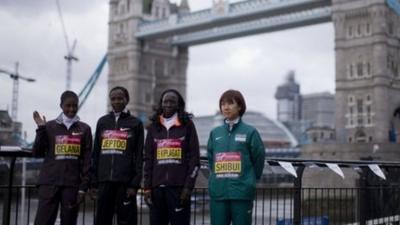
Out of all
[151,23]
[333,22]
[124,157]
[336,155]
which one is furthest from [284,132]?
[124,157]

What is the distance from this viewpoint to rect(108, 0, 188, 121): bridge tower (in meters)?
65.5

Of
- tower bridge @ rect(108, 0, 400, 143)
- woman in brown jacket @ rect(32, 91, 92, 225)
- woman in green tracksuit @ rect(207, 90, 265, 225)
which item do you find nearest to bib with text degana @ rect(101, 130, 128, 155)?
woman in brown jacket @ rect(32, 91, 92, 225)

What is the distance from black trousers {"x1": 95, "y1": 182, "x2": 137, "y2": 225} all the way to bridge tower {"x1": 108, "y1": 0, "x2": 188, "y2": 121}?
193ft

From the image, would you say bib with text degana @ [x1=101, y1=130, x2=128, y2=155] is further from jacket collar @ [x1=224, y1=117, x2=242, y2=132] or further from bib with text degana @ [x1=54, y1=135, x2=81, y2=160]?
jacket collar @ [x1=224, y1=117, x2=242, y2=132]

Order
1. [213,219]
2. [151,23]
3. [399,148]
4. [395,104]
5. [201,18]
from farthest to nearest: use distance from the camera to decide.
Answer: [151,23] < [201,18] < [395,104] < [399,148] < [213,219]

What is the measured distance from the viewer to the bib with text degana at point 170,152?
5.29 metres

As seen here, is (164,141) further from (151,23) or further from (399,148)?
(151,23)

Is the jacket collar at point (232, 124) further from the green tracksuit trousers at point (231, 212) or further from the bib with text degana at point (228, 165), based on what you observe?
the green tracksuit trousers at point (231, 212)

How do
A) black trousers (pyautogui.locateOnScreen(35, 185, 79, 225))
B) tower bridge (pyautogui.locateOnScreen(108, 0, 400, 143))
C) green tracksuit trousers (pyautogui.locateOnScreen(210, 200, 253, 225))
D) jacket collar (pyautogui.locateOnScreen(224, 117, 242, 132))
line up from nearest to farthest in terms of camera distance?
1. green tracksuit trousers (pyautogui.locateOnScreen(210, 200, 253, 225))
2. jacket collar (pyautogui.locateOnScreen(224, 117, 242, 132))
3. black trousers (pyautogui.locateOnScreen(35, 185, 79, 225))
4. tower bridge (pyautogui.locateOnScreen(108, 0, 400, 143))

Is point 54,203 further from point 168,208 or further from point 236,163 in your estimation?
point 236,163

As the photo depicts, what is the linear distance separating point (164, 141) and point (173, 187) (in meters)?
0.39

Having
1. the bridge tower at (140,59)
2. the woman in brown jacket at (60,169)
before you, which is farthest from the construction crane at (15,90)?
the woman in brown jacket at (60,169)

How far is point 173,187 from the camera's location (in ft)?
17.2

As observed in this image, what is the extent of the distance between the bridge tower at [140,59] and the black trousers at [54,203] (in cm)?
5890
